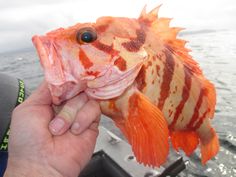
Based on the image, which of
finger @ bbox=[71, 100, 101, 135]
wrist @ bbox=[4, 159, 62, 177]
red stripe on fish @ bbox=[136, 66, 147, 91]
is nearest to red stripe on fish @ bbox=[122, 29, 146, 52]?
red stripe on fish @ bbox=[136, 66, 147, 91]

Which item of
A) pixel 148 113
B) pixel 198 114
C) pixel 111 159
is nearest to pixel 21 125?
pixel 148 113

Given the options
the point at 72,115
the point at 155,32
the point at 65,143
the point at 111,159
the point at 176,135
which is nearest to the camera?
the point at 72,115

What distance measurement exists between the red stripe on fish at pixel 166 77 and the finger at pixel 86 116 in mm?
440

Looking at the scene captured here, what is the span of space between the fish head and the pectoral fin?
0.20 meters

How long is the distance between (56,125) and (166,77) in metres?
0.77

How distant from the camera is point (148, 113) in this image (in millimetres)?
1752

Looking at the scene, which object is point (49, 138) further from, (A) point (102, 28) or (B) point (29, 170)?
(A) point (102, 28)

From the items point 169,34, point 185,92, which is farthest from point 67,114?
point 169,34

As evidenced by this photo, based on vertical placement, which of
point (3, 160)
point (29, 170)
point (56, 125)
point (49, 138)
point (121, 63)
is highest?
point (121, 63)

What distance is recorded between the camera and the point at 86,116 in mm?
1726

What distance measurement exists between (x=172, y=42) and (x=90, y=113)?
0.83 metres

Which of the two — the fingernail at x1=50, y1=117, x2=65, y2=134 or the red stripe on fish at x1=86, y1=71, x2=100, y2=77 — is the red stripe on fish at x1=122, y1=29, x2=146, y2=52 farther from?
the fingernail at x1=50, y1=117, x2=65, y2=134

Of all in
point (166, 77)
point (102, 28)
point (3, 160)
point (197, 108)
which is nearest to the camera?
point (102, 28)

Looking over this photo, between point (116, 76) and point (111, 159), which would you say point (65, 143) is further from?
point (111, 159)
